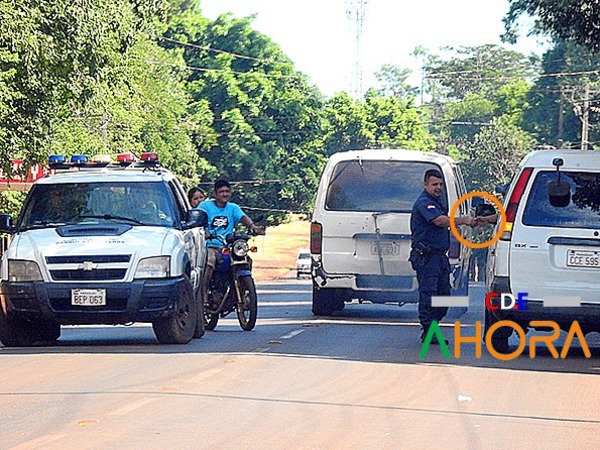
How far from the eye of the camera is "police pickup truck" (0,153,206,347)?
13.4 m

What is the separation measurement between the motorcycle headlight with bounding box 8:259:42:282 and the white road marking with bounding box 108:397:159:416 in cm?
399

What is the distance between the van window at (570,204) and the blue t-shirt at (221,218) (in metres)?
4.97

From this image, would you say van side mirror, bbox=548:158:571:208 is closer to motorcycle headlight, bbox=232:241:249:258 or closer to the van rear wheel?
the van rear wheel

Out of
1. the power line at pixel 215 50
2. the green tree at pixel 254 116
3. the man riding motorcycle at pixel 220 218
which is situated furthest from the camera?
the power line at pixel 215 50

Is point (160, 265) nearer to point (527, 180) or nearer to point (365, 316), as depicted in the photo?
point (527, 180)

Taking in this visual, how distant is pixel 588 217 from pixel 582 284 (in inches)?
25.2

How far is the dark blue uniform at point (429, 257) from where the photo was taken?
13.7m

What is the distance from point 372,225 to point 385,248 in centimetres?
36

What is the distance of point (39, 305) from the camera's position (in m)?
13.4

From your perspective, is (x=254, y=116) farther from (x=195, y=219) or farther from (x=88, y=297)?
(x=88, y=297)

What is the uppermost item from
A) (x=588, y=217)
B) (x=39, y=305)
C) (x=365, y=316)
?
(x=588, y=217)

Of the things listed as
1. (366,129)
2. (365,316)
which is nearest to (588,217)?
(365,316)

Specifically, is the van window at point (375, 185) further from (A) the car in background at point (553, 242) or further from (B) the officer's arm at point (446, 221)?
(A) the car in background at point (553, 242)

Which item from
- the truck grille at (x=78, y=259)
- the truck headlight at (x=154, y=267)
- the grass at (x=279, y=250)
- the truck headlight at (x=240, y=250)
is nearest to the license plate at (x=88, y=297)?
the truck grille at (x=78, y=259)
